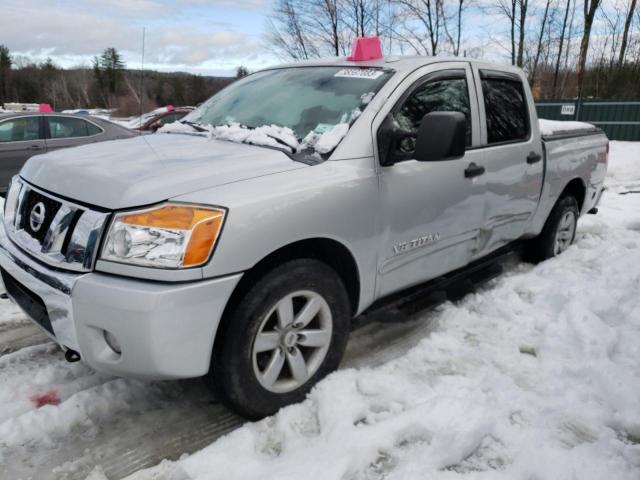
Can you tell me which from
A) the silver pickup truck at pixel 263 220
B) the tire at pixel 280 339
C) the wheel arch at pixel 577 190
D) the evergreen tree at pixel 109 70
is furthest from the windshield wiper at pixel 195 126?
the evergreen tree at pixel 109 70

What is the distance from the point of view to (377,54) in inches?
134

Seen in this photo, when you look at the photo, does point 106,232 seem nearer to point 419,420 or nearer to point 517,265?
point 419,420

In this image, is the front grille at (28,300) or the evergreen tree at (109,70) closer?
the front grille at (28,300)

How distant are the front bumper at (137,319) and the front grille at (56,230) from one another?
7 cm

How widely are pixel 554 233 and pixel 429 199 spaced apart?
2.21 m

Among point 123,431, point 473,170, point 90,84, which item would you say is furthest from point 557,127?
point 90,84

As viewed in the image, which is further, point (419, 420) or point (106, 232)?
point (419, 420)

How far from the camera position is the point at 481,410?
7.93 feet

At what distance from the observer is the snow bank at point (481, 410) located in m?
2.12

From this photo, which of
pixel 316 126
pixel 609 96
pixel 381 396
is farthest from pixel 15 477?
pixel 609 96

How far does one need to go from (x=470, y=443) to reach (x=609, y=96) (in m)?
25.0

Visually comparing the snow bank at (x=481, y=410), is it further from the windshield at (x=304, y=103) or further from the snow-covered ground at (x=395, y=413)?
the windshield at (x=304, y=103)

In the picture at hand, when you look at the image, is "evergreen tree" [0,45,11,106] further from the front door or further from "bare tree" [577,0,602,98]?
the front door

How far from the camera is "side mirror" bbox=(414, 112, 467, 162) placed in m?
2.61
